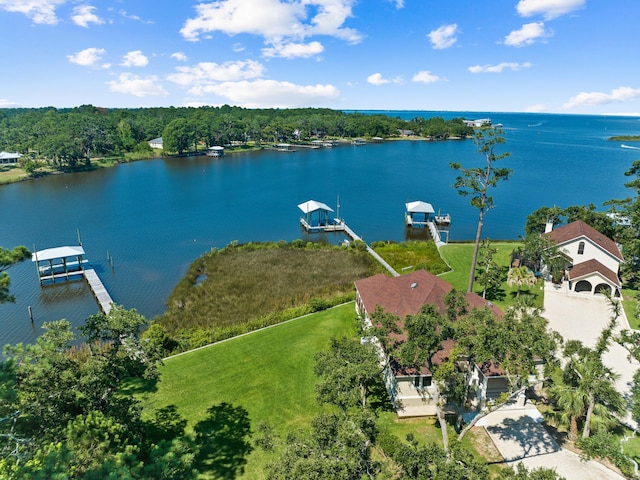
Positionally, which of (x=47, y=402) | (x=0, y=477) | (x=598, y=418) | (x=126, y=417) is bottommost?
A: (x=598, y=418)

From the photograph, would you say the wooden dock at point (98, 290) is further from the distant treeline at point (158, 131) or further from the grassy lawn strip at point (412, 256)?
the distant treeline at point (158, 131)

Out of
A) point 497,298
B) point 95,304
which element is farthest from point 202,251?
point 497,298

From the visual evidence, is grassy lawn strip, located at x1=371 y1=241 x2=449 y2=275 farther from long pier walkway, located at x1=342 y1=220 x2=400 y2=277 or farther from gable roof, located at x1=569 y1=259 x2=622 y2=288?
gable roof, located at x1=569 y1=259 x2=622 y2=288

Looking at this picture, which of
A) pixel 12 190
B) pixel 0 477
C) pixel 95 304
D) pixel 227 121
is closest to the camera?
pixel 0 477

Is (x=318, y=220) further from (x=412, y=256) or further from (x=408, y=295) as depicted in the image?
(x=408, y=295)

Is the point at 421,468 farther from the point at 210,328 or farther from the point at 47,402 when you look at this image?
the point at 210,328

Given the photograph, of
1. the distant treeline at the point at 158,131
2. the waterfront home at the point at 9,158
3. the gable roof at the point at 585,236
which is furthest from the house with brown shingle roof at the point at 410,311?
the waterfront home at the point at 9,158
